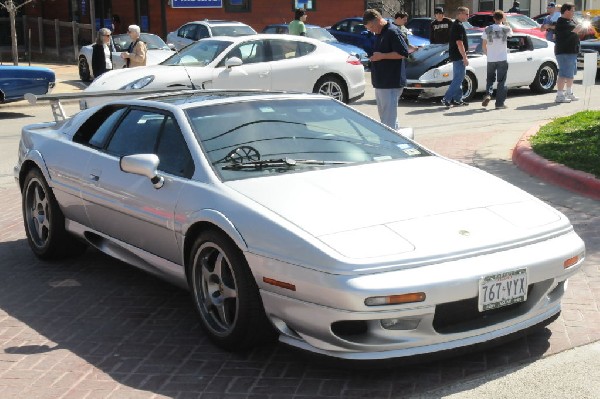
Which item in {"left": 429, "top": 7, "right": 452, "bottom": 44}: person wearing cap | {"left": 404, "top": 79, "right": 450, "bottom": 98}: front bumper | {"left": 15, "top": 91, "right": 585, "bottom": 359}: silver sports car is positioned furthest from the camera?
{"left": 429, "top": 7, "right": 452, "bottom": 44}: person wearing cap

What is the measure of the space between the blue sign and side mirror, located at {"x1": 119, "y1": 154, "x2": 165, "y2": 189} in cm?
2638

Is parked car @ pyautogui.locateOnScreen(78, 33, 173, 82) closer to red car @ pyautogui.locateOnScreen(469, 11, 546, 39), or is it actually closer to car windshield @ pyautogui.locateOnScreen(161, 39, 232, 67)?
car windshield @ pyautogui.locateOnScreen(161, 39, 232, 67)

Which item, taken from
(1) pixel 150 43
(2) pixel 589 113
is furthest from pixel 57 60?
(2) pixel 589 113

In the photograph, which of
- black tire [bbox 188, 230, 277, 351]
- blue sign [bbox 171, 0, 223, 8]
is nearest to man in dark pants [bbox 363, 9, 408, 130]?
black tire [bbox 188, 230, 277, 351]

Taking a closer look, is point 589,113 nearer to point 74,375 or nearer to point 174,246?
point 174,246

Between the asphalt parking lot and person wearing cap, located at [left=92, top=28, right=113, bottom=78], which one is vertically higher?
person wearing cap, located at [left=92, top=28, right=113, bottom=78]

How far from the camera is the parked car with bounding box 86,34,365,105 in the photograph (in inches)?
593

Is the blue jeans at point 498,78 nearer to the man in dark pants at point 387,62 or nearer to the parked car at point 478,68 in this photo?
the parked car at point 478,68

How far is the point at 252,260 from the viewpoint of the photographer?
4.77 m

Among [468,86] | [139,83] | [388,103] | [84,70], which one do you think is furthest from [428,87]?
[84,70]

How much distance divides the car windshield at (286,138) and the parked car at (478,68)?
11.8 metres

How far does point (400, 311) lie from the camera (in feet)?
14.4

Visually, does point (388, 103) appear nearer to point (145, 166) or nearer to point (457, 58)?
point (457, 58)

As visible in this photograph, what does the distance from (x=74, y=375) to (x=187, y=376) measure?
610mm
